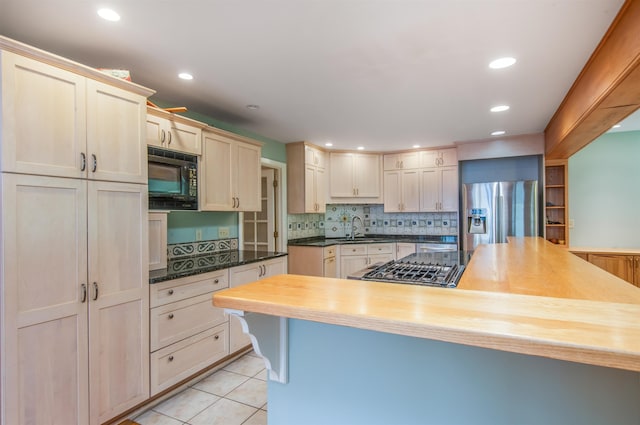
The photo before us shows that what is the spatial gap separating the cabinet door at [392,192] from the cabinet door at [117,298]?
3934 millimetres

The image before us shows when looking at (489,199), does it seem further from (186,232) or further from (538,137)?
(186,232)

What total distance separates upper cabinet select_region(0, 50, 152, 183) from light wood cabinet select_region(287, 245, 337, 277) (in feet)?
8.89

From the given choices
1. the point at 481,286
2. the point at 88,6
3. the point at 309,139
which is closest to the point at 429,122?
the point at 309,139

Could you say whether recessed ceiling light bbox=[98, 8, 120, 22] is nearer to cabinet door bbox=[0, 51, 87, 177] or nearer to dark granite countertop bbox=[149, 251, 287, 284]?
cabinet door bbox=[0, 51, 87, 177]

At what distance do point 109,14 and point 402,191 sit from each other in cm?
439

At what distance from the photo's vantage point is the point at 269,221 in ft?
14.9

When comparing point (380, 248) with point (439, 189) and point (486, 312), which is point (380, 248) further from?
point (486, 312)

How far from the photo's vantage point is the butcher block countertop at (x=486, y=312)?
23.0 inches

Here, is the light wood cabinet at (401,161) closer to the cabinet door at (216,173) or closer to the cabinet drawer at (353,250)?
the cabinet drawer at (353,250)

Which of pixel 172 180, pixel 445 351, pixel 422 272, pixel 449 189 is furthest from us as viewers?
pixel 449 189

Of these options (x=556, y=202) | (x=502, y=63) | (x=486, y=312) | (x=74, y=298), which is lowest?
(x=74, y=298)

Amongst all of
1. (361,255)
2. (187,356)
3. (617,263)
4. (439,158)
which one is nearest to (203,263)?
(187,356)

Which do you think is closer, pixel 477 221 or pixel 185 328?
pixel 185 328

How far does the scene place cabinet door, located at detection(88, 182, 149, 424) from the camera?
183 cm
